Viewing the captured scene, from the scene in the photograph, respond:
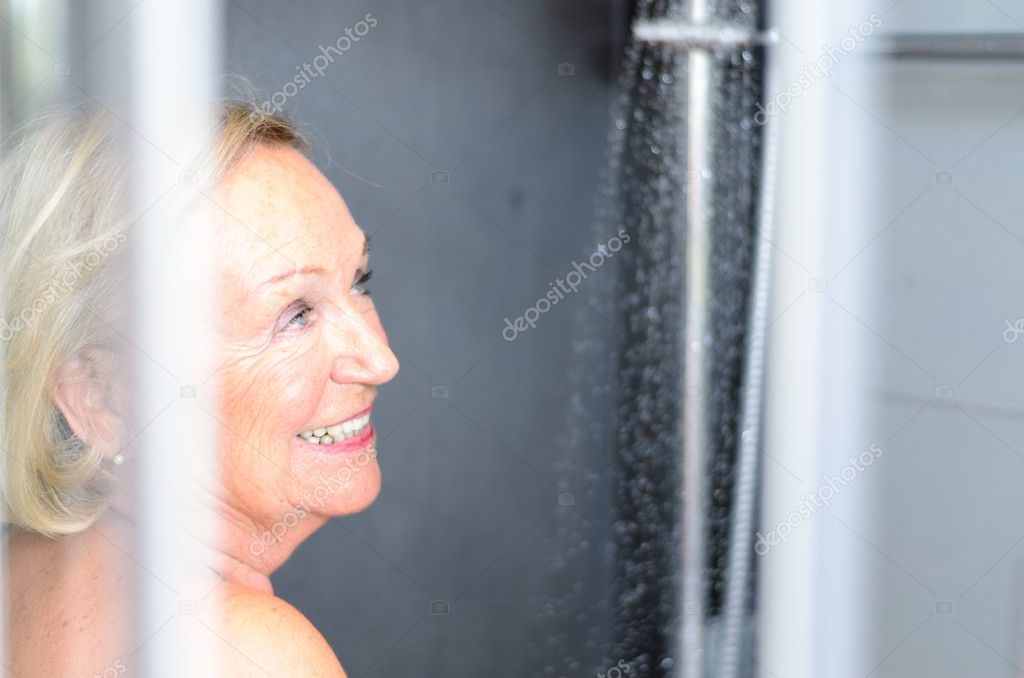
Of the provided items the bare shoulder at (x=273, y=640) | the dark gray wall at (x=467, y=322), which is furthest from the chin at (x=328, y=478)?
the dark gray wall at (x=467, y=322)

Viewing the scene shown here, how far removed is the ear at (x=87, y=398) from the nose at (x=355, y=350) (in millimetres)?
171

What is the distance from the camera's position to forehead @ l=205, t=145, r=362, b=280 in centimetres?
62

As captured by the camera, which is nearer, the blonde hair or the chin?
the blonde hair

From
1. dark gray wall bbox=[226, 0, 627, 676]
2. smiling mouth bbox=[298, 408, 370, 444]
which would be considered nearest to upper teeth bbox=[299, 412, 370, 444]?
smiling mouth bbox=[298, 408, 370, 444]

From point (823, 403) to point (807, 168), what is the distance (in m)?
0.09

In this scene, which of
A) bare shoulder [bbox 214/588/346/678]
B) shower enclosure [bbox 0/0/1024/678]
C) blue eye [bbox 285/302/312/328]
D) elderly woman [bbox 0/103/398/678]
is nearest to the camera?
elderly woman [bbox 0/103/398/678]

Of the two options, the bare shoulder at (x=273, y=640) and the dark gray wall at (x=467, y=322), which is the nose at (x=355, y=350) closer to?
the bare shoulder at (x=273, y=640)

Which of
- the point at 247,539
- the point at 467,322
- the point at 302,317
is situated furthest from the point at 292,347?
the point at 467,322

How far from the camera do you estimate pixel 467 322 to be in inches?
60.0

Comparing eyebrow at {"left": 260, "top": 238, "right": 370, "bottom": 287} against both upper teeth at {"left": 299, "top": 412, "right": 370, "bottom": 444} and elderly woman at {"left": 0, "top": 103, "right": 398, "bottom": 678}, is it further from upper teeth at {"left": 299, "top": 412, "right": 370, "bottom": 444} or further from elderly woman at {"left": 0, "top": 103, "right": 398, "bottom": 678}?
upper teeth at {"left": 299, "top": 412, "right": 370, "bottom": 444}

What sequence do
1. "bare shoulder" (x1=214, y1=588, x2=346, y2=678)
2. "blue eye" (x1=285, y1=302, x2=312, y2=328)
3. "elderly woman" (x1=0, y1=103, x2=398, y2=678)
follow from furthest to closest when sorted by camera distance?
1. "blue eye" (x1=285, y1=302, x2=312, y2=328)
2. "bare shoulder" (x1=214, y1=588, x2=346, y2=678)
3. "elderly woman" (x1=0, y1=103, x2=398, y2=678)

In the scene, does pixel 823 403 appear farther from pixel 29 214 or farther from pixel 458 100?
pixel 458 100

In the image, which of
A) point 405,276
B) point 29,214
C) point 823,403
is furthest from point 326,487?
point 405,276

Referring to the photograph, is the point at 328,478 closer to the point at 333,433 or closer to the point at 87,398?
the point at 333,433
